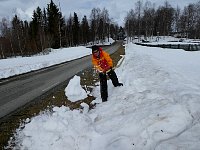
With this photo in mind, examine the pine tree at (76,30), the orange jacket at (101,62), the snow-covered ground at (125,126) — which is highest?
the pine tree at (76,30)

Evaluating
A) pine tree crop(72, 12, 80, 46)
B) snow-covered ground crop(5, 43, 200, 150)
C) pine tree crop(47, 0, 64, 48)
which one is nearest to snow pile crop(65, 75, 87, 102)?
snow-covered ground crop(5, 43, 200, 150)

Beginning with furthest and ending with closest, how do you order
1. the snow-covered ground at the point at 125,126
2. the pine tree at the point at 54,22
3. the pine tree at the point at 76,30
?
the pine tree at the point at 76,30 < the pine tree at the point at 54,22 < the snow-covered ground at the point at 125,126

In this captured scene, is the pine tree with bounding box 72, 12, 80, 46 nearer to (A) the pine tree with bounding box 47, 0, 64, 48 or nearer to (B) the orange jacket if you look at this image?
(A) the pine tree with bounding box 47, 0, 64, 48

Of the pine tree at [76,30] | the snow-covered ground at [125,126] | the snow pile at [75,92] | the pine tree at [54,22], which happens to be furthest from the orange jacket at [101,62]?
the pine tree at [76,30]

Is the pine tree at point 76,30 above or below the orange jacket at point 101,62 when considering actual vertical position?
above

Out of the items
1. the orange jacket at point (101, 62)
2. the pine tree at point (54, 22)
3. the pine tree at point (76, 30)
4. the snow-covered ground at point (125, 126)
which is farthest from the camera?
the pine tree at point (76, 30)

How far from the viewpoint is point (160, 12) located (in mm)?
100125

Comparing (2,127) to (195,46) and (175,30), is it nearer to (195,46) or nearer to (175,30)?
(195,46)

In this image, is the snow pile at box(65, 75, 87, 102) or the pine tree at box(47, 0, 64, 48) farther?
the pine tree at box(47, 0, 64, 48)

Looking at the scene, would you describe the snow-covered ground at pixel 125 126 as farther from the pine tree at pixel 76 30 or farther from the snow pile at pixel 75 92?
the pine tree at pixel 76 30

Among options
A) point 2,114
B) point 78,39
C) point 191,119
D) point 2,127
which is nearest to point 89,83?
point 2,114

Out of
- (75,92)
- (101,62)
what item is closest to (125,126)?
(101,62)

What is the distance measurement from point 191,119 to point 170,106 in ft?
2.43

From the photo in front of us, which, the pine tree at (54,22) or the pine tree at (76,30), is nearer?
the pine tree at (54,22)
